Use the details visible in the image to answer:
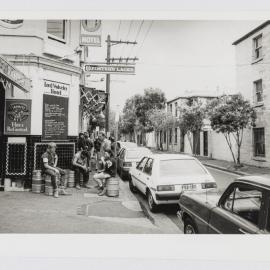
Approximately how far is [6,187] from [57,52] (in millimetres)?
4075

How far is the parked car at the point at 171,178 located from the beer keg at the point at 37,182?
2.69 m

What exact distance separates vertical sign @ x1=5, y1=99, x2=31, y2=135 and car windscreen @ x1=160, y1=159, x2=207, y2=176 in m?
3.84

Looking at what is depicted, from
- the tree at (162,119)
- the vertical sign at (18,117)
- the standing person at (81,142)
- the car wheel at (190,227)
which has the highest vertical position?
the tree at (162,119)

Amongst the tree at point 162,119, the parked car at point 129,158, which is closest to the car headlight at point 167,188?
the parked car at point 129,158

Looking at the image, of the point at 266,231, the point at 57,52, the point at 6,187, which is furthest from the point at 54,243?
the point at 57,52

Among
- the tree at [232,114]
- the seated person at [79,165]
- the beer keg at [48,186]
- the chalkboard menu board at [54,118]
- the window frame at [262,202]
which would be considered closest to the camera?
the window frame at [262,202]

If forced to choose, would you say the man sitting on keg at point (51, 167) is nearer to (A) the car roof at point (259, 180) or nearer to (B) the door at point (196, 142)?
(A) the car roof at point (259, 180)

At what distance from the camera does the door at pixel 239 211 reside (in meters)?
3.80

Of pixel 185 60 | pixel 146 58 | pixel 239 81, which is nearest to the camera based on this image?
pixel 185 60

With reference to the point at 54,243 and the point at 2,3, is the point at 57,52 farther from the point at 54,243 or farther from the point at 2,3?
the point at 54,243

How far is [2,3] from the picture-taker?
19.5 feet

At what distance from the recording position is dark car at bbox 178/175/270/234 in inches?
145

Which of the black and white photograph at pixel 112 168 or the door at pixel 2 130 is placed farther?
the door at pixel 2 130

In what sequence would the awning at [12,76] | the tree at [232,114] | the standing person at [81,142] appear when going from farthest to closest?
the tree at [232,114]
the standing person at [81,142]
the awning at [12,76]
